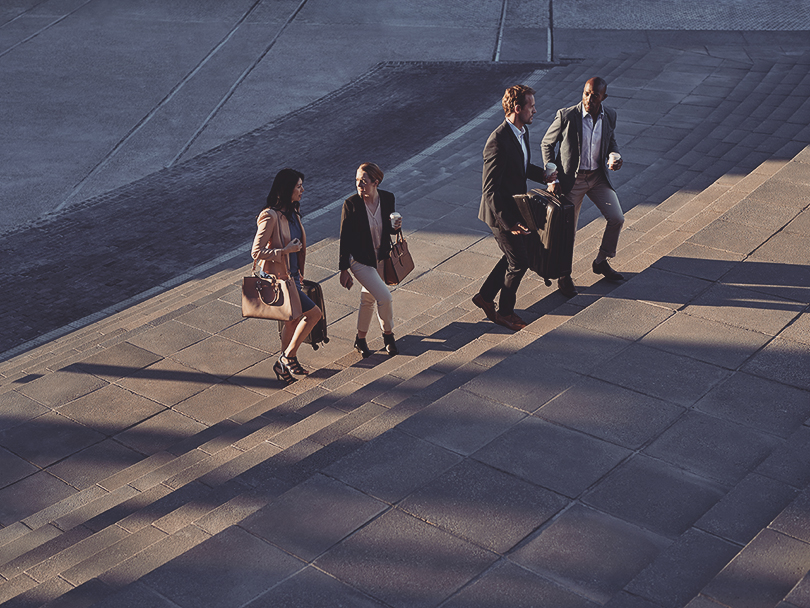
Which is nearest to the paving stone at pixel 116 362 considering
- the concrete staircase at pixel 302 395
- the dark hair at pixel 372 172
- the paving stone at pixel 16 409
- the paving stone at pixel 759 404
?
the concrete staircase at pixel 302 395

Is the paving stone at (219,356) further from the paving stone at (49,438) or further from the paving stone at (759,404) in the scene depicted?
the paving stone at (759,404)

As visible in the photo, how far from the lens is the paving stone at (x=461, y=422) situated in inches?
187

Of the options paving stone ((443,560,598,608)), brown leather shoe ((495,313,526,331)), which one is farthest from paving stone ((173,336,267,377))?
paving stone ((443,560,598,608))

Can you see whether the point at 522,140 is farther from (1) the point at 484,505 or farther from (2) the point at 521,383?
(1) the point at 484,505

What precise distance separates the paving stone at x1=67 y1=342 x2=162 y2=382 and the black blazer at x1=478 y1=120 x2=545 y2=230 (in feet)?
10.9

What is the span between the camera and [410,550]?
3.91m

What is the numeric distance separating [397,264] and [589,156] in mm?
1844

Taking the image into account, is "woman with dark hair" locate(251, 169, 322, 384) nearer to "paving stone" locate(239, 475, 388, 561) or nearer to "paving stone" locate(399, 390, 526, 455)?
"paving stone" locate(399, 390, 526, 455)

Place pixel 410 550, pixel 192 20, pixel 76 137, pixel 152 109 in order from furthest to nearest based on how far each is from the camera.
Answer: pixel 192 20, pixel 152 109, pixel 76 137, pixel 410 550

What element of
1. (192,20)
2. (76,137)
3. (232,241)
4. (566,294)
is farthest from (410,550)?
(192,20)

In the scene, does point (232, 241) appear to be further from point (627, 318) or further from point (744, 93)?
point (744, 93)

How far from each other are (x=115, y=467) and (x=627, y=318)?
12.6 ft

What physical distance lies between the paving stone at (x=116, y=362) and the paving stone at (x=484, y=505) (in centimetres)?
400

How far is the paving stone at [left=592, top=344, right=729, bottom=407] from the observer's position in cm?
511
